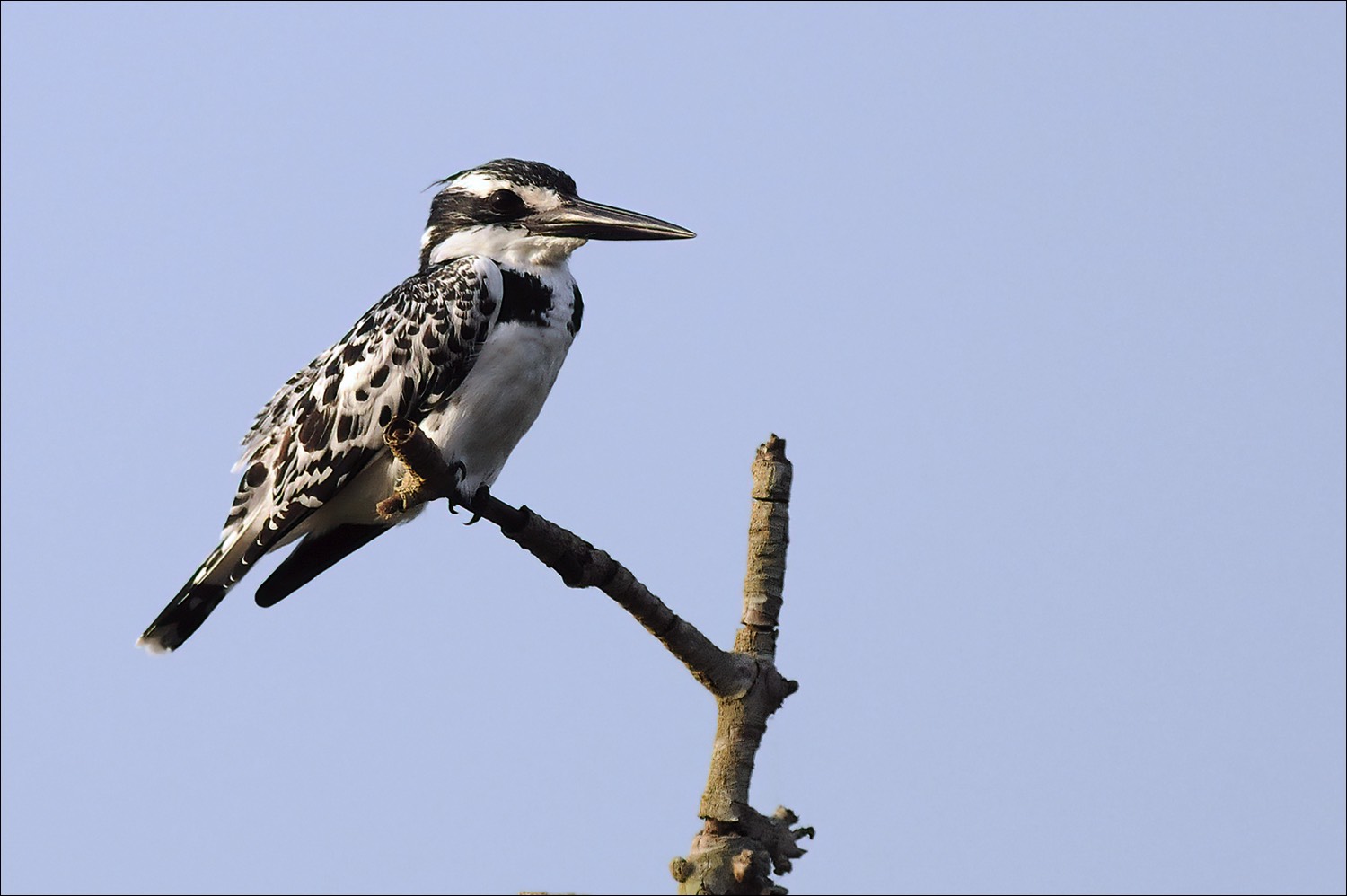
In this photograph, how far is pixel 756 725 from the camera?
475 cm

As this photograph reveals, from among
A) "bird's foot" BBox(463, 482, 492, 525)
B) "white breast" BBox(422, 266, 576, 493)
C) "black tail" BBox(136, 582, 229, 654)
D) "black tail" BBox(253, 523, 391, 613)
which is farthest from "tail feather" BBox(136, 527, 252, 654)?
"bird's foot" BBox(463, 482, 492, 525)

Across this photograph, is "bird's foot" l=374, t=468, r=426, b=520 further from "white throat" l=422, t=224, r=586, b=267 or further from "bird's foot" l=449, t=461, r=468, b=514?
"white throat" l=422, t=224, r=586, b=267

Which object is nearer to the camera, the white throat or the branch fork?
the branch fork

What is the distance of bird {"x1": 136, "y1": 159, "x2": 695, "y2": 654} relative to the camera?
20.8 feet

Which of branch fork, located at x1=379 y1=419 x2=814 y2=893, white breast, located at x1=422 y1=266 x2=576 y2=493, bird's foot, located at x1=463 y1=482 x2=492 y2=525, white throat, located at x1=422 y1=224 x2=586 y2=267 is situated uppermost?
white throat, located at x1=422 y1=224 x2=586 y2=267

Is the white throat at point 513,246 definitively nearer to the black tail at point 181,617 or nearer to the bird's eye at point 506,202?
the bird's eye at point 506,202

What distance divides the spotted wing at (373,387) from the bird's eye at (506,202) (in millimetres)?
421

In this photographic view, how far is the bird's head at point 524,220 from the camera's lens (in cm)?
671

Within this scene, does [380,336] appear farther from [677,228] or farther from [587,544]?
[587,544]

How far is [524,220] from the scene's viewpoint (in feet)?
22.5

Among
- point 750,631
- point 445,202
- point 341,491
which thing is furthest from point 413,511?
point 750,631

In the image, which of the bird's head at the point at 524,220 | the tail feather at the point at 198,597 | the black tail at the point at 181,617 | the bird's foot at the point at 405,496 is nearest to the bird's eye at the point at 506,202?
the bird's head at the point at 524,220

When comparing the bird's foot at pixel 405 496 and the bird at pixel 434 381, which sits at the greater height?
the bird at pixel 434 381

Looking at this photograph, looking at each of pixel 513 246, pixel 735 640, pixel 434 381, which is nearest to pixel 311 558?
pixel 434 381
